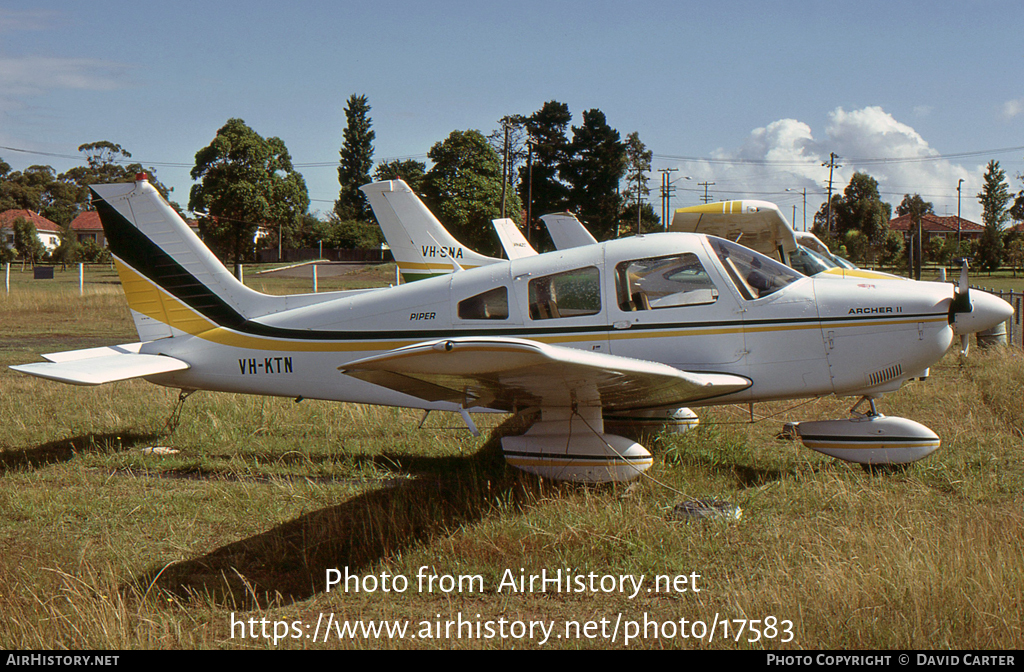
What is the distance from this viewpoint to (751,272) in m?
5.96

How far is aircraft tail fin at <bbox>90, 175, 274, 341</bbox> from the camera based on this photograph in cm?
732

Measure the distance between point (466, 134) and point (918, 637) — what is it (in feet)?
184

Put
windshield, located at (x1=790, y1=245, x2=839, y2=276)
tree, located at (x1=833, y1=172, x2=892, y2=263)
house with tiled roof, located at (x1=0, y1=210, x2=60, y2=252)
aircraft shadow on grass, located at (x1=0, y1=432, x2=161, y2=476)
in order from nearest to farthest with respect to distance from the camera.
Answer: aircraft shadow on grass, located at (x1=0, y1=432, x2=161, y2=476) < windshield, located at (x1=790, y1=245, x2=839, y2=276) < tree, located at (x1=833, y1=172, x2=892, y2=263) < house with tiled roof, located at (x1=0, y1=210, x2=60, y2=252)

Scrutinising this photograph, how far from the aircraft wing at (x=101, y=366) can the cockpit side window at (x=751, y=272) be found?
519 cm

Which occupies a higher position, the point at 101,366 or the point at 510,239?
the point at 510,239

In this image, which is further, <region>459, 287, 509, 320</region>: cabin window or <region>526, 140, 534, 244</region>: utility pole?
<region>526, 140, 534, 244</region>: utility pole

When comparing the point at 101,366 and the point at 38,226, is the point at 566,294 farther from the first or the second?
the point at 38,226

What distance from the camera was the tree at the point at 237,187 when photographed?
1863 inches

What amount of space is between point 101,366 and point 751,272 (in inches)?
228

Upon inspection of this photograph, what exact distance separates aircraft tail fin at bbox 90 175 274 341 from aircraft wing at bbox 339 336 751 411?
3.25 m

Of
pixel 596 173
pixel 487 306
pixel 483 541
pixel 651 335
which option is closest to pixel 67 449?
pixel 487 306

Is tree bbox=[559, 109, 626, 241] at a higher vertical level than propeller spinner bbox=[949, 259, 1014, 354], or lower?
higher

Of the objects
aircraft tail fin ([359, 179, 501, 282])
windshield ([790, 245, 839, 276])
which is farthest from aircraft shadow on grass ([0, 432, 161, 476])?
windshield ([790, 245, 839, 276])

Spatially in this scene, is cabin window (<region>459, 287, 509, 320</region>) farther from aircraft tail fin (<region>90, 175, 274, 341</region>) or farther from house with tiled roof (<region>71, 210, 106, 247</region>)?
house with tiled roof (<region>71, 210, 106, 247</region>)
